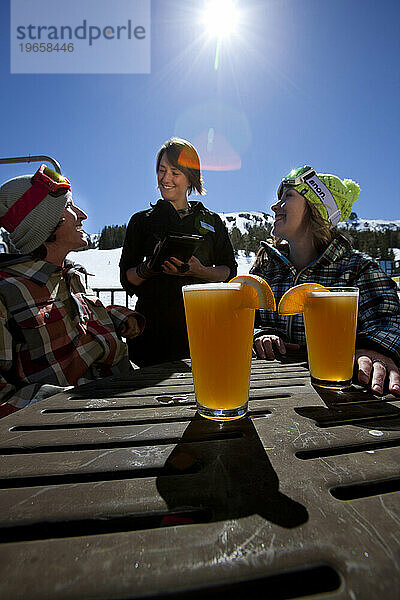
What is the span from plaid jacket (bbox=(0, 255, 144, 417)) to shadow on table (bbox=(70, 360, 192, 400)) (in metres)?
0.30

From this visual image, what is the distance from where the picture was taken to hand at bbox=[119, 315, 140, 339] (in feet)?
6.15

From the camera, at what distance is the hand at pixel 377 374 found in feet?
3.02

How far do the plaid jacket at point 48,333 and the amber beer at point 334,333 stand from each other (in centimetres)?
98

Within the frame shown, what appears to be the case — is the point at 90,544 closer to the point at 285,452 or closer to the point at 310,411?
the point at 285,452

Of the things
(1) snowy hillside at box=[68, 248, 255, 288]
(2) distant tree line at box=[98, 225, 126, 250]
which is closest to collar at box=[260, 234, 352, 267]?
(1) snowy hillside at box=[68, 248, 255, 288]

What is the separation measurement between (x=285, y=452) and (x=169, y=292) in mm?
1721

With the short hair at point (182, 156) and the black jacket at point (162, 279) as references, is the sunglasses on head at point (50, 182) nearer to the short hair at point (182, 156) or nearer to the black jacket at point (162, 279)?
the black jacket at point (162, 279)

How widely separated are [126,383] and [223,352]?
494mm

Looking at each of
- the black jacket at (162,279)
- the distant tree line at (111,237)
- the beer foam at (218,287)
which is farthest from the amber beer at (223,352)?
the distant tree line at (111,237)

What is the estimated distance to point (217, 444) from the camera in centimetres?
58

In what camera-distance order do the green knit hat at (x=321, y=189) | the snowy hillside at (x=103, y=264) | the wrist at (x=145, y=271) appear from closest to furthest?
the wrist at (x=145, y=271) < the green knit hat at (x=321, y=189) < the snowy hillside at (x=103, y=264)

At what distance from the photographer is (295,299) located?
3.23 feet

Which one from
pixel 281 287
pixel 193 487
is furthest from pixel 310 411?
pixel 281 287

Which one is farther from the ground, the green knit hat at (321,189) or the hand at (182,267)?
the green knit hat at (321,189)
